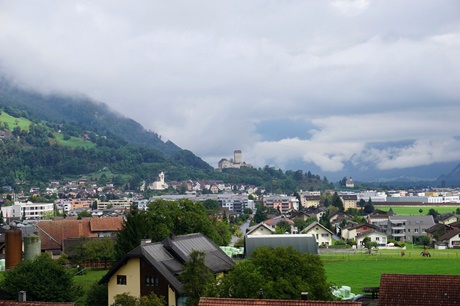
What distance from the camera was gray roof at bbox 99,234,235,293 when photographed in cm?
3434

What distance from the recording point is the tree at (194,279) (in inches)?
1241

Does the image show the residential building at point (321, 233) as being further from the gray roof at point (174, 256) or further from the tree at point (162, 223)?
the gray roof at point (174, 256)

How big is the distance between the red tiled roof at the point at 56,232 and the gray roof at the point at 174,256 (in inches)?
1297

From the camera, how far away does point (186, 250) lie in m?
38.6

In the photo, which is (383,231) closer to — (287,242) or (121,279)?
(287,242)

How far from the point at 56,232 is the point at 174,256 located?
1589 inches

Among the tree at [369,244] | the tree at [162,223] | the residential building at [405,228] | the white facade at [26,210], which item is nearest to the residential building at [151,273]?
the tree at [162,223]

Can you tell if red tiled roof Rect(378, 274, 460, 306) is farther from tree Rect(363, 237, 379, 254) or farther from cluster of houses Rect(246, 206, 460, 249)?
cluster of houses Rect(246, 206, 460, 249)

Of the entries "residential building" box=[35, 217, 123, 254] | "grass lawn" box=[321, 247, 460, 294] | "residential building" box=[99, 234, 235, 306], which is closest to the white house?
"grass lawn" box=[321, 247, 460, 294]

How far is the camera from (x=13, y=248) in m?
60.6

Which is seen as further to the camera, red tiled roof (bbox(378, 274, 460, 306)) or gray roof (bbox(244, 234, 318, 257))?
gray roof (bbox(244, 234, 318, 257))

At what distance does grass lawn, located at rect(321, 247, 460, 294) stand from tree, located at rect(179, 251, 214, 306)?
13.1 m

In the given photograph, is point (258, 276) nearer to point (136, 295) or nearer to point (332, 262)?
point (136, 295)

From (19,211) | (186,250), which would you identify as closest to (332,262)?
(186,250)
